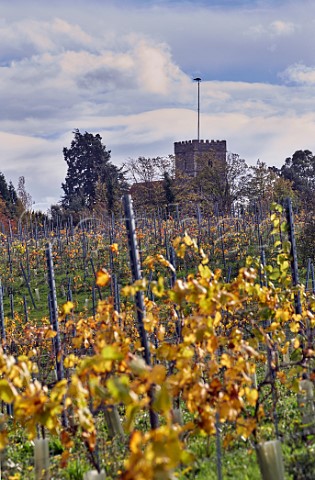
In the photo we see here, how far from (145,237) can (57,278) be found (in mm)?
3335

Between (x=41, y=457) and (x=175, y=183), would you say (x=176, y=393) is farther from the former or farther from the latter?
(x=175, y=183)

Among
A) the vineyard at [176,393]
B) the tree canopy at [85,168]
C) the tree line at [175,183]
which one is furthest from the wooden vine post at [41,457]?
the tree canopy at [85,168]

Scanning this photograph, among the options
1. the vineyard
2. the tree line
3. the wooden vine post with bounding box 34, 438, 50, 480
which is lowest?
the wooden vine post with bounding box 34, 438, 50, 480

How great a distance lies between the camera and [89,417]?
3.81 m

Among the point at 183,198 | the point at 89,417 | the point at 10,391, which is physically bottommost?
the point at 89,417

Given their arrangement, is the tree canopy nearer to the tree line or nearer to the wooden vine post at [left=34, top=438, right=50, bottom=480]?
the tree line

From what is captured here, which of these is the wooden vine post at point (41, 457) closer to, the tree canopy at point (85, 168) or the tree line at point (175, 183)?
the tree line at point (175, 183)

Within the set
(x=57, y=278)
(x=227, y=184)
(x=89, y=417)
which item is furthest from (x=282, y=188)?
(x=89, y=417)

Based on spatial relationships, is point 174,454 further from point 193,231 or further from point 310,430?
point 193,231

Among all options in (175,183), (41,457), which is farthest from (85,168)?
(41,457)

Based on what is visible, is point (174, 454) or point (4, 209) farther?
point (4, 209)

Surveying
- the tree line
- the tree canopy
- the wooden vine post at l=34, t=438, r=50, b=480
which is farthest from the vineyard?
the tree canopy

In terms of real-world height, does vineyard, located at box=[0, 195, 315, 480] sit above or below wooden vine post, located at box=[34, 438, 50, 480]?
above

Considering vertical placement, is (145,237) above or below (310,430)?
above
